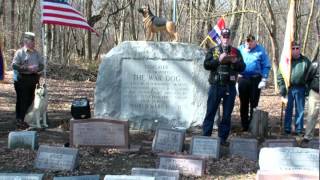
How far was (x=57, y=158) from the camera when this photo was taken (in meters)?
6.86

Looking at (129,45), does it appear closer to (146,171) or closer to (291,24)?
(291,24)

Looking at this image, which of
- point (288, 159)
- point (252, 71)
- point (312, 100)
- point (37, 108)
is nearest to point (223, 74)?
point (252, 71)

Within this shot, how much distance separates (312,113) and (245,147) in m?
2.11

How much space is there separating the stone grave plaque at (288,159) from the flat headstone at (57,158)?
243 cm

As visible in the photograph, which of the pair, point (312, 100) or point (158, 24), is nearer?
point (312, 100)

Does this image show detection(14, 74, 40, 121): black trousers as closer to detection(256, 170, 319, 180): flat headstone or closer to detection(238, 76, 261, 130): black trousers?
detection(238, 76, 261, 130): black trousers

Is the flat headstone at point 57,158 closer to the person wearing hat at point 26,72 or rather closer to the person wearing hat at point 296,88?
the person wearing hat at point 26,72

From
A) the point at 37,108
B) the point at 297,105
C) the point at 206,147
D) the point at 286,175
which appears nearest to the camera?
the point at 286,175

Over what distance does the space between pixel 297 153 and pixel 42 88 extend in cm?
527

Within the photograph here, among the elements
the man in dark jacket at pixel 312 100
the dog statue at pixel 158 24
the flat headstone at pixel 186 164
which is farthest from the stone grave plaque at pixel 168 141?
the dog statue at pixel 158 24

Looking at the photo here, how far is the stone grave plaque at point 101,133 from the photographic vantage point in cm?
787

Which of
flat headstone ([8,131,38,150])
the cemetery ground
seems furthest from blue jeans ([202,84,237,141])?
flat headstone ([8,131,38,150])

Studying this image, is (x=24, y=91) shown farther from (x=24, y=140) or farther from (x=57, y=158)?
(x=57, y=158)

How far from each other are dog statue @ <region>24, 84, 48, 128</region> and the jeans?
4569 millimetres
